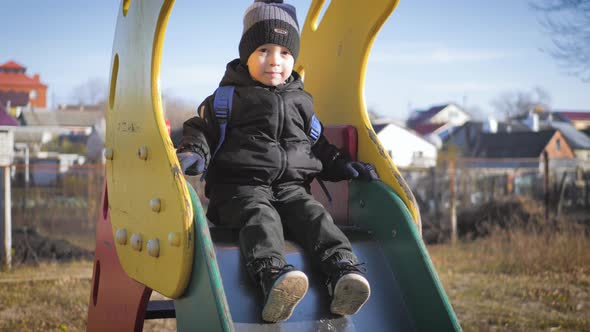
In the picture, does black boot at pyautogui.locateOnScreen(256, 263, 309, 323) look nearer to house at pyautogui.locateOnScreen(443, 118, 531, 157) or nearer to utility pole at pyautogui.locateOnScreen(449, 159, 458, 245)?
utility pole at pyautogui.locateOnScreen(449, 159, 458, 245)

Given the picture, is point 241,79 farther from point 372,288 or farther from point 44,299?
point 44,299

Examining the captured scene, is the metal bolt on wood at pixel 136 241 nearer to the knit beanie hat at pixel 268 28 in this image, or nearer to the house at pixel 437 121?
the knit beanie hat at pixel 268 28

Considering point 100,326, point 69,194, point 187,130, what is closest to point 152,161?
point 187,130

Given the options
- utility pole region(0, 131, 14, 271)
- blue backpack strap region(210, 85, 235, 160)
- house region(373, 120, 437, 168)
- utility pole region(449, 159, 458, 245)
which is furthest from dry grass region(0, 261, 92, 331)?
house region(373, 120, 437, 168)

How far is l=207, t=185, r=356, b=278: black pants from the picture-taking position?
245cm

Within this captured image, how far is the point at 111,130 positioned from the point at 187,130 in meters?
0.51

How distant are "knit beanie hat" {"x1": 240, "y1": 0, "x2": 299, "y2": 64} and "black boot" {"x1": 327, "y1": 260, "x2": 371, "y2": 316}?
3.12 feet

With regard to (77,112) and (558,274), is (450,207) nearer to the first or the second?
(558,274)

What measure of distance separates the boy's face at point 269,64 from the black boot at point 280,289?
85 centimetres

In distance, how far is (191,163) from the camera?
2.52 m

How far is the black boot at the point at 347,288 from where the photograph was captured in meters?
2.38

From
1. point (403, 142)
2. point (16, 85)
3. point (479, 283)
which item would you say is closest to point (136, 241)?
point (479, 283)

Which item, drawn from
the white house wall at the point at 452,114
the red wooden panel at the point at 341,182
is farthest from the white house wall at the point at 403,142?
the white house wall at the point at 452,114

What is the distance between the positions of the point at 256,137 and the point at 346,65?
0.88m
